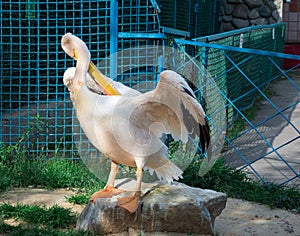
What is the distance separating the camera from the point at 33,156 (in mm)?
6250

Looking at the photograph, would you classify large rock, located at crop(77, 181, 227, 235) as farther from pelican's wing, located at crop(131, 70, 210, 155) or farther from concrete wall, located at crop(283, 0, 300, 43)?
concrete wall, located at crop(283, 0, 300, 43)

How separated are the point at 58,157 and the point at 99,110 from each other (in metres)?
2.17

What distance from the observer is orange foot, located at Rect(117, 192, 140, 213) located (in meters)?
4.36

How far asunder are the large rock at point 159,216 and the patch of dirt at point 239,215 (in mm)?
360

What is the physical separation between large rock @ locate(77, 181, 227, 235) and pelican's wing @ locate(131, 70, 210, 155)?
469 millimetres

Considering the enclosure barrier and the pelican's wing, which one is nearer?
the pelican's wing

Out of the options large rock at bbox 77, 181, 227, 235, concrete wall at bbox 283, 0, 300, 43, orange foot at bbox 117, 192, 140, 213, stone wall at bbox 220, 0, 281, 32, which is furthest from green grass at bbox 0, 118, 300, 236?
concrete wall at bbox 283, 0, 300, 43

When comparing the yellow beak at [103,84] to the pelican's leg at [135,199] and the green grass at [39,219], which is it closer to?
the pelican's leg at [135,199]

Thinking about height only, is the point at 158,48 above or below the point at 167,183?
above

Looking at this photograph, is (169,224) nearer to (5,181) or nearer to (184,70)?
(5,181)

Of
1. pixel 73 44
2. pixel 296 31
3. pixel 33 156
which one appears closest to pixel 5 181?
pixel 33 156

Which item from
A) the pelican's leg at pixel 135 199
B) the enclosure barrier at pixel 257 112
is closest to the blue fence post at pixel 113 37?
the enclosure barrier at pixel 257 112

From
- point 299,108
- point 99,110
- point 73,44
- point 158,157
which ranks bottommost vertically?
point 299,108

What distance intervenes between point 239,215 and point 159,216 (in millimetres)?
1037
